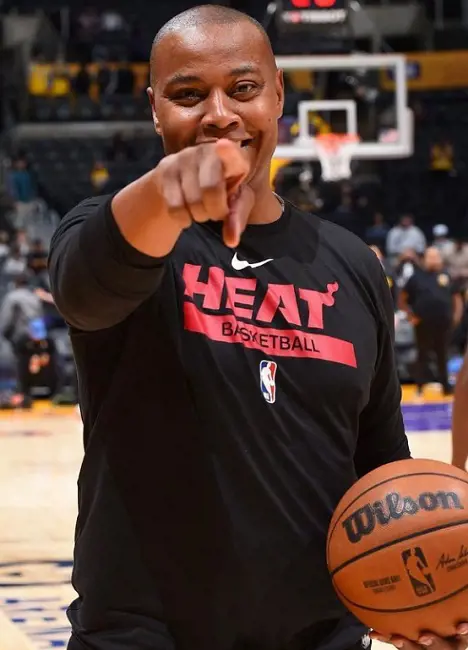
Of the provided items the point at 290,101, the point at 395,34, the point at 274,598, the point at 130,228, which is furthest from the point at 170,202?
the point at 395,34

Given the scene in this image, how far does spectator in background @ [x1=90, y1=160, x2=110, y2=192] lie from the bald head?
18997mm

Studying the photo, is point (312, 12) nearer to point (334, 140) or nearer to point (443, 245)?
point (334, 140)

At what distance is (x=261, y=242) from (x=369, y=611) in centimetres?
68

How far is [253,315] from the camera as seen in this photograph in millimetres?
2082

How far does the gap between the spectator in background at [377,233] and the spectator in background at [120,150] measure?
15.6 feet

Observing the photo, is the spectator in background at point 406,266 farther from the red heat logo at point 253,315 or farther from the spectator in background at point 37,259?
the red heat logo at point 253,315

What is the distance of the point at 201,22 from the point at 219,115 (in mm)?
206

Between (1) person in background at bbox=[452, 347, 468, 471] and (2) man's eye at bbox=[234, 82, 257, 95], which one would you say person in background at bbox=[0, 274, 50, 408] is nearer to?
(1) person in background at bbox=[452, 347, 468, 471]

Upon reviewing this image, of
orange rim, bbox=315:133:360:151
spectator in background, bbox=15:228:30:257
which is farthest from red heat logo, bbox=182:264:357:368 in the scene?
spectator in background, bbox=15:228:30:257

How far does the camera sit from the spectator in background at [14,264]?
56.3ft

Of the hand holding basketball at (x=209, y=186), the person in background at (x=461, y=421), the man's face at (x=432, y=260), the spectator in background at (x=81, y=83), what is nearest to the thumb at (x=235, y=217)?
the hand holding basketball at (x=209, y=186)

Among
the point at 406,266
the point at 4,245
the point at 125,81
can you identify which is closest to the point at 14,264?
the point at 4,245

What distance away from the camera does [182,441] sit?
2025 millimetres
